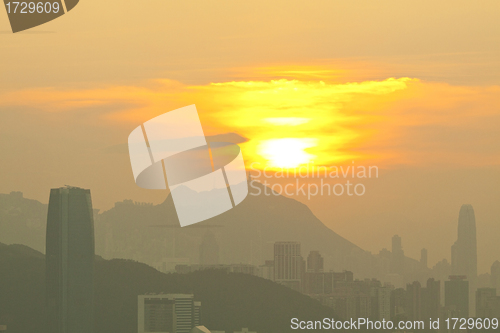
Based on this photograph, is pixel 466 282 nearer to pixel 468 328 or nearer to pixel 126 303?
pixel 468 328

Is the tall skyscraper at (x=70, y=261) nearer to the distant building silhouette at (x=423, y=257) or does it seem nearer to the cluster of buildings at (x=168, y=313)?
the cluster of buildings at (x=168, y=313)

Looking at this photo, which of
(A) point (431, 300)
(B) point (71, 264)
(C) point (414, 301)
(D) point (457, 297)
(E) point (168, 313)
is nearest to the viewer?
(D) point (457, 297)

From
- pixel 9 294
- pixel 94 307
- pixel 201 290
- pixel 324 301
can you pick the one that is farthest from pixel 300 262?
pixel 9 294

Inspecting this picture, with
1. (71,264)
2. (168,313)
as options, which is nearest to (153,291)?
(168,313)

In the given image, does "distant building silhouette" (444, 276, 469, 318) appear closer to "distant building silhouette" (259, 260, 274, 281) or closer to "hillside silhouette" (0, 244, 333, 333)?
"hillside silhouette" (0, 244, 333, 333)

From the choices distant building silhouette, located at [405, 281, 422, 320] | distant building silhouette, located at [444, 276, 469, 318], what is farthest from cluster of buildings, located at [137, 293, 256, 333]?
distant building silhouette, located at [444, 276, 469, 318]

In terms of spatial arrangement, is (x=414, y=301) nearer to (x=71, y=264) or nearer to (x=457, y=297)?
(x=457, y=297)

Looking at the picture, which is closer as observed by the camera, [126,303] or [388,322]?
[388,322]
